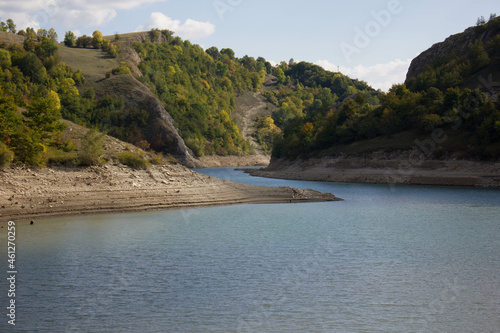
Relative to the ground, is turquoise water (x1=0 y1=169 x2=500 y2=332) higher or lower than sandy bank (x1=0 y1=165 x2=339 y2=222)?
lower

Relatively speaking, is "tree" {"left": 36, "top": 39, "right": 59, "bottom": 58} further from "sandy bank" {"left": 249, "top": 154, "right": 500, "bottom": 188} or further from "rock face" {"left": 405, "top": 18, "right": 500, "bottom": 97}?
"rock face" {"left": 405, "top": 18, "right": 500, "bottom": 97}

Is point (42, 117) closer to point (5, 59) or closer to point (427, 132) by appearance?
point (427, 132)

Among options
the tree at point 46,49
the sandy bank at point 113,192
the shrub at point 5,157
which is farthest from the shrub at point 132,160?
the tree at point 46,49

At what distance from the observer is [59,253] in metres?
26.7

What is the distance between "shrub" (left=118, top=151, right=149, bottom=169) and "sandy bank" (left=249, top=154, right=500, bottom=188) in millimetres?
51895

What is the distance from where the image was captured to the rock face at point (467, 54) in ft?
324

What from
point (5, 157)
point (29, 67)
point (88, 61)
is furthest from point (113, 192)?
point (88, 61)

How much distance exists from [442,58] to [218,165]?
327 feet

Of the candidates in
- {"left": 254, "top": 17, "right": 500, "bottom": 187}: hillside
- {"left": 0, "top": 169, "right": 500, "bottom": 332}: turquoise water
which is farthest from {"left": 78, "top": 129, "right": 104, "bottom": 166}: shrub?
{"left": 254, "top": 17, "right": 500, "bottom": 187}: hillside

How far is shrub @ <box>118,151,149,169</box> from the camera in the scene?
4953 centimetres

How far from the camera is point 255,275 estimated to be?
22547mm

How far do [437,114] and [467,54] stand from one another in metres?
32.2

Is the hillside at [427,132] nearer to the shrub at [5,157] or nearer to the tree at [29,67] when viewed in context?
the shrub at [5,157]

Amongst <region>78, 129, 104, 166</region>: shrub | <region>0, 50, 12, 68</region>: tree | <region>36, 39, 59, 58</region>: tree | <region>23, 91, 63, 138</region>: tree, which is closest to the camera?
<region>78, 129, 104, 166</region>: shrub
